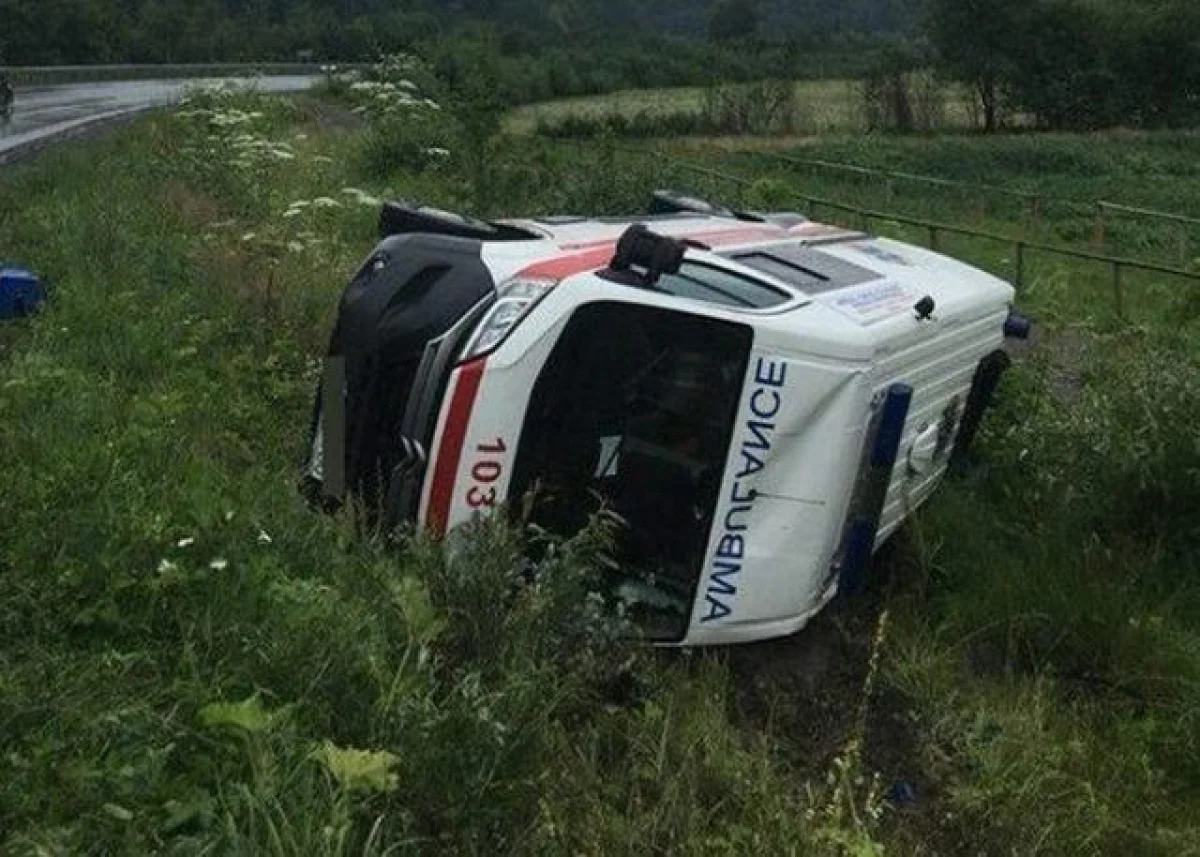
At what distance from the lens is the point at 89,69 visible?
35.2 m

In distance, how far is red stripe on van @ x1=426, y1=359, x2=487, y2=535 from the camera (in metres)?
4.86

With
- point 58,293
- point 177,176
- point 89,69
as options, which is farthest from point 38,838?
point 89,69

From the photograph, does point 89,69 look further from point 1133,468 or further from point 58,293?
point 1133,468

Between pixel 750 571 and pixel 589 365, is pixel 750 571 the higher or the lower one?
the lower one

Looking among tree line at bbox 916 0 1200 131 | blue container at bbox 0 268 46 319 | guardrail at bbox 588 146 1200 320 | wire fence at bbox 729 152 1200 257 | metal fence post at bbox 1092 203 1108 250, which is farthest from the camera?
tree line at bbox 916 0 1200 131

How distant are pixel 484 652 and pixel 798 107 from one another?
4756 cm

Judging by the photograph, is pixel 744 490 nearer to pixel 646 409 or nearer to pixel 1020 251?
pixel 646 409

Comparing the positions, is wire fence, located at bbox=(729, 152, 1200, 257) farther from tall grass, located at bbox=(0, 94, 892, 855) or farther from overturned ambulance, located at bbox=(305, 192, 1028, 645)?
tall grass, located at bbox=(0, 94, 892, 855)

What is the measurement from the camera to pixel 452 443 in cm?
487

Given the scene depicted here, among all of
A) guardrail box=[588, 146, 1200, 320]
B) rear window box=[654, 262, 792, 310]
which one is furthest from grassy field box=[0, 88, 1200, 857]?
guardrail box=[588, 146, 1200, 320]

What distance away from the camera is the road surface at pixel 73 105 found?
19859mm

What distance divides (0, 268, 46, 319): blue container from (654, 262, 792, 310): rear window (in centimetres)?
437

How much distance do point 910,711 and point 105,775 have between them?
3.46 meters

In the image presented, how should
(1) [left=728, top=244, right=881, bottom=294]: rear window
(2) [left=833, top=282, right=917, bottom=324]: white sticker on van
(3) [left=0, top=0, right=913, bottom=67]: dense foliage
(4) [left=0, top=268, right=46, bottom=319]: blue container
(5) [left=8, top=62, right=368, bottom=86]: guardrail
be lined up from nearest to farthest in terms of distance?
(2) [left=833, top=282, right=917, bottom=324]: white sticker on van → (1) [left=728, top=244, right=881, bottom=294]: rear window → (4) [left=0, top=268, right=46, bottom=319]: blue container → (5) [left=8, top=62, right=368, bottom=86]: guardrail → (3) [left=0, top=0, right=913, bottom=67]: dense foliage
